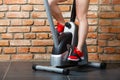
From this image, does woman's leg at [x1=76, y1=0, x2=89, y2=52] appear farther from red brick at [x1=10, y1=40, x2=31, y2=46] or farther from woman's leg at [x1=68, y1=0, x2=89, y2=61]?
red brick at [x1=10, y1=40, x2=31, y2=46]

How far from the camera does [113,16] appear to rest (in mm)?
3715

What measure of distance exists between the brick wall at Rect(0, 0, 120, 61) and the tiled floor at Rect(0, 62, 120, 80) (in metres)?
0.38

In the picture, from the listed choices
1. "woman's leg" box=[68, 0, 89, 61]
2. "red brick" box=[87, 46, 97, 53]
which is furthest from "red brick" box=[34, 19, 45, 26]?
"woman's leg" box=[68, 0, 89, 61]

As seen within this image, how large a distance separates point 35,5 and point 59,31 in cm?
71

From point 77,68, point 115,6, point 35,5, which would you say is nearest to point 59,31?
point 77,68

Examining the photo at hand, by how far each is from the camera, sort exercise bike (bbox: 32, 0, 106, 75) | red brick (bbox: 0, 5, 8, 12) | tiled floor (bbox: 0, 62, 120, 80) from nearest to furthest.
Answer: tiled floor (bbox: 0, 62, 120, 80)
exercise bike (bbox: 32, 0, 106, 75)
red brick (bbox: 0, 5, 8, 12)

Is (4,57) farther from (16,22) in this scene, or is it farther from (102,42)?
(102,42)

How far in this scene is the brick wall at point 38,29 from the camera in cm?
369

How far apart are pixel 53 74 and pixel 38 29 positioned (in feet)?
3.18

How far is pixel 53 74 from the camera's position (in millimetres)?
2893

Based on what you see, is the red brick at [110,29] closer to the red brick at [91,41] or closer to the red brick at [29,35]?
the red brick at [91,41]

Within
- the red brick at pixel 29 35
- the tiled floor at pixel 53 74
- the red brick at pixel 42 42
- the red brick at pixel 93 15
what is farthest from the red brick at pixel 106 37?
the red brick at pixel 29 35

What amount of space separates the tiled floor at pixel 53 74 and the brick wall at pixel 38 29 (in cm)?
38

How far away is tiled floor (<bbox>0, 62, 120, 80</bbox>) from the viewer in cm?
272
